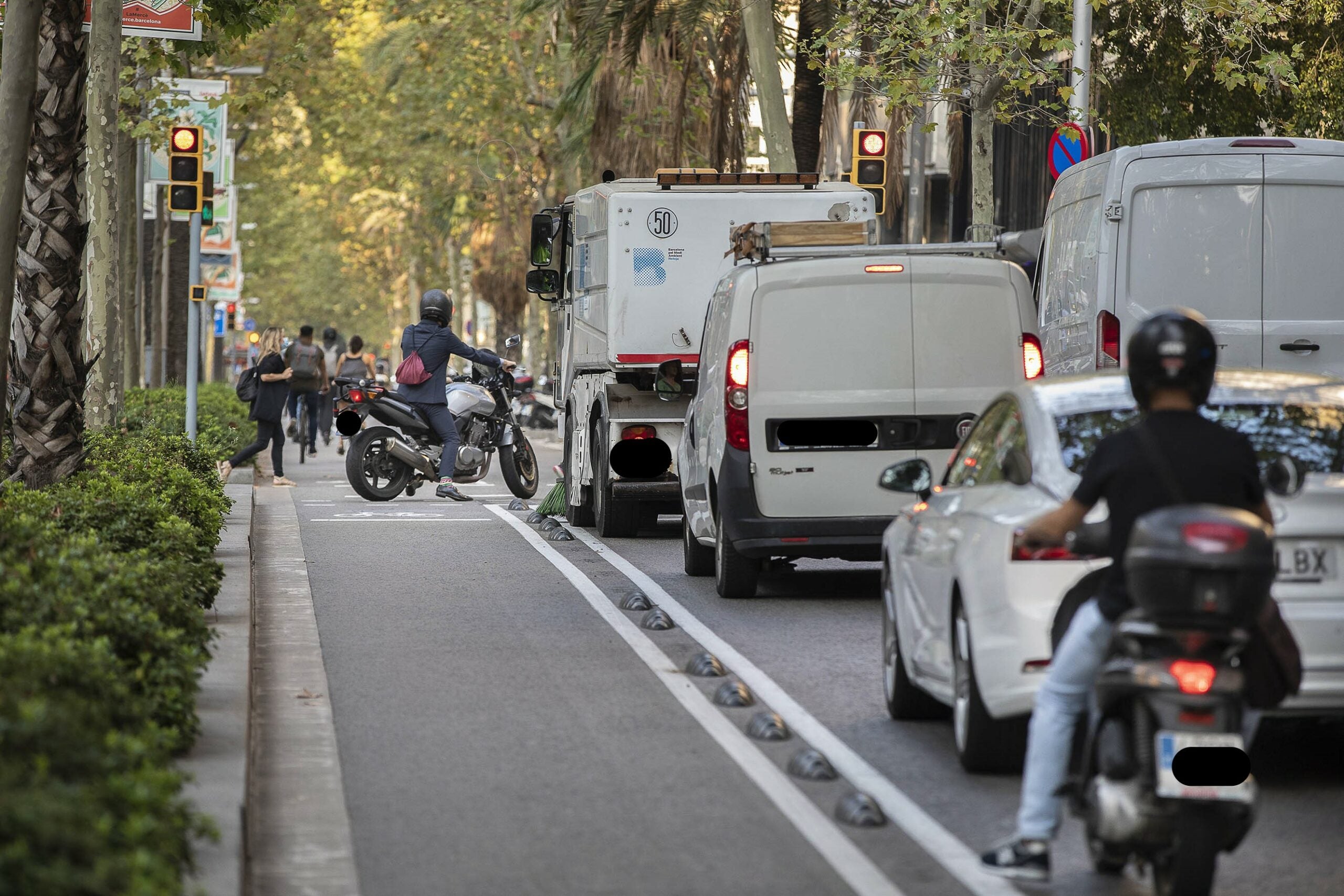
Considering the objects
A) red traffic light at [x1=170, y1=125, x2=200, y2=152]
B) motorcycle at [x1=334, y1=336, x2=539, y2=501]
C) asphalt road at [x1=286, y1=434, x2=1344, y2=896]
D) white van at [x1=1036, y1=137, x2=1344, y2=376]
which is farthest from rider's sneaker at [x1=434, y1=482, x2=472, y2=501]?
white van at [x1=1036, y1=137, x2=1344, y2=376]

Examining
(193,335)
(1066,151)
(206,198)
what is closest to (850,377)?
(1066,151)

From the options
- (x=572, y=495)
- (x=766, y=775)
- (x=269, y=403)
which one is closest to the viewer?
(x=766, y=775)

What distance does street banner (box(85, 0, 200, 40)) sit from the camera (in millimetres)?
18500

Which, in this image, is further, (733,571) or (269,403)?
(269,403)

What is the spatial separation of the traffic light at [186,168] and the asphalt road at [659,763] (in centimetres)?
774

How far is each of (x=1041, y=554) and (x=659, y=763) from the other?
1705 millimetres

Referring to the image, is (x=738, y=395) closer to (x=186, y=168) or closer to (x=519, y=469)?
(x=519, y=469)

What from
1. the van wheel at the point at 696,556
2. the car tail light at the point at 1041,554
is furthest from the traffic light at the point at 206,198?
the car tail light at the point at 1041,554

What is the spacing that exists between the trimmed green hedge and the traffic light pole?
9258 mm

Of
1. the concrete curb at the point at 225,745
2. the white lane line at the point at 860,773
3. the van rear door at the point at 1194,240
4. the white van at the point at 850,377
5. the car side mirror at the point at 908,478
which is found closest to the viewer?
the concrete curb at the point at 225,745

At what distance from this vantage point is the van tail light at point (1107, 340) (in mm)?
14492

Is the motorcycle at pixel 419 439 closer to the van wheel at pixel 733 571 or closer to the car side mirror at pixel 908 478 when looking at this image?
the van wheel at pixel 733 571

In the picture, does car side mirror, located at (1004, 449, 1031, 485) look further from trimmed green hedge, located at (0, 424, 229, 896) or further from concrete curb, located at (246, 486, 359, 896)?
trimmed green hedge, located at (0, 424, 229, 896)

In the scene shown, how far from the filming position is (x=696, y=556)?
542 inches
